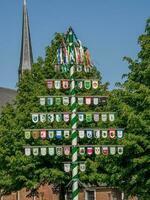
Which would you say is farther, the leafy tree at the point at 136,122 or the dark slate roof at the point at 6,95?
the dark slate roof at the point at 6,95

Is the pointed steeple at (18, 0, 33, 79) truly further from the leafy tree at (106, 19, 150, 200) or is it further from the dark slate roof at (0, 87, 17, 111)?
the leafy tree at (106, 19, 150, 200)

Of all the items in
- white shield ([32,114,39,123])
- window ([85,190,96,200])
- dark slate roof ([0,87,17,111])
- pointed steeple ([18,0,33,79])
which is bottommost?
window ([85,190,96,200])

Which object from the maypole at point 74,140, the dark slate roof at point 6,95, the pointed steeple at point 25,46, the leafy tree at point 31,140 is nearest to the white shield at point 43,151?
the maypole at point 74,140

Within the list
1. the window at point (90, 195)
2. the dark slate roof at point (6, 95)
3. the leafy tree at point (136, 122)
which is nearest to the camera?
the leafy tree at point (136, 122)

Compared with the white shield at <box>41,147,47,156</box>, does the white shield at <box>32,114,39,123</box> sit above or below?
above

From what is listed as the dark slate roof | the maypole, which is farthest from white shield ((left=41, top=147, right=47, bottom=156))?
the dark slate roof

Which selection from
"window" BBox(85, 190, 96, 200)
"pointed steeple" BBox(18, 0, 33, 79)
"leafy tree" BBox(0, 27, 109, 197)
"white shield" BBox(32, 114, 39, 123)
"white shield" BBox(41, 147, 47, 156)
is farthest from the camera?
"pointed steeple" BBox(18, 0, 33, 79)

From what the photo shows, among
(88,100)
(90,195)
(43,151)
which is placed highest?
(88,100)

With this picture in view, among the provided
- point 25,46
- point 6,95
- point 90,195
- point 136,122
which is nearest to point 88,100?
point 136,122

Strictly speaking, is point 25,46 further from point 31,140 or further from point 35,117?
point 35,117

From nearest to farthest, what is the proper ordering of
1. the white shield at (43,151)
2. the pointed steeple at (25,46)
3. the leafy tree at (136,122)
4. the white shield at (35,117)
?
the white shield at (35,117) → the white shield at (43,151) → the leafy tree at (136,122) → the pointed steeple at (25,46)

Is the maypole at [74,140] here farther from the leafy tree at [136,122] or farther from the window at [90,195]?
the window at [90,195]

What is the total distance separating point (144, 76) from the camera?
31.3 m

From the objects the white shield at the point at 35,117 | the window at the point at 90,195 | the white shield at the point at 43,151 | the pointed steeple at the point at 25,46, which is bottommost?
the window at the point at 90,195
